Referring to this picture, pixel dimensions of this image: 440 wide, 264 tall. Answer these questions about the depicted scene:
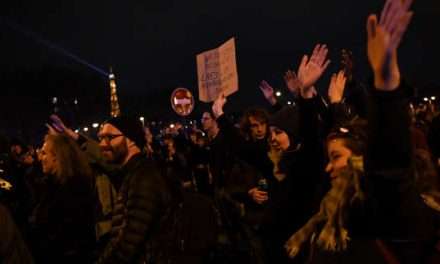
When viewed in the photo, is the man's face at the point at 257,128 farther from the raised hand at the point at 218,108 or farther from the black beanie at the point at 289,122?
the black beanie at the point at 289,122

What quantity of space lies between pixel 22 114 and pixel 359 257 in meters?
38.5

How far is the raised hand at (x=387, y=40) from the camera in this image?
1966 millimetres

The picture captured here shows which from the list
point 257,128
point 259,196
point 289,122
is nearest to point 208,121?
point 257,128

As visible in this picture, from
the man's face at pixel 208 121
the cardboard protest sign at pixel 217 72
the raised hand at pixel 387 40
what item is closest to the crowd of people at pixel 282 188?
the raised hand at pixel 387 40

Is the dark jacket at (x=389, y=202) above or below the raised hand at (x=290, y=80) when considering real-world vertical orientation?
below

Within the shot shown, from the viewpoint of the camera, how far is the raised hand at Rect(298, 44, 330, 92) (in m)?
3.71

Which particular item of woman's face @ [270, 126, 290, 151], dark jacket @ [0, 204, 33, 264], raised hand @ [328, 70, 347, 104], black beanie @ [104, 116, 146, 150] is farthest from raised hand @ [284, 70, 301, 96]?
dark jacket @ [0, 204, 33, 264]

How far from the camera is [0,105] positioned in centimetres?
3656

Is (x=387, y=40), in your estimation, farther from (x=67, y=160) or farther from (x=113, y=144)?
(x=67, y=160)

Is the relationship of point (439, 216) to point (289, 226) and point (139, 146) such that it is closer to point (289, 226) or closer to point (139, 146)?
point (289, 226)

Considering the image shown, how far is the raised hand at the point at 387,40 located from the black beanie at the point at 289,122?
70.7 inches

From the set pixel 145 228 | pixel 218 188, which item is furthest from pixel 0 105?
pixel 145 228

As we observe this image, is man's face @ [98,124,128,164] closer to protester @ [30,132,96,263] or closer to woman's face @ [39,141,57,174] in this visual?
protester @ [30,132,96,263]

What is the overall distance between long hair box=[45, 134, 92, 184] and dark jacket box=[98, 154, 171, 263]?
47.4 inches
